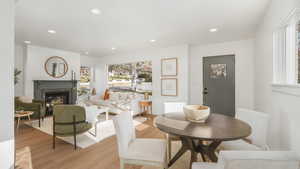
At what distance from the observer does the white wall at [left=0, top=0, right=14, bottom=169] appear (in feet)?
4.29

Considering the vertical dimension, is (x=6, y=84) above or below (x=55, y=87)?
above

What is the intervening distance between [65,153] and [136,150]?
152 centimetres

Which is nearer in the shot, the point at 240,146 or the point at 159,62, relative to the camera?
the point at 240,146

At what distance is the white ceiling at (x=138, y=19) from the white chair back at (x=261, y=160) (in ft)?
6.81

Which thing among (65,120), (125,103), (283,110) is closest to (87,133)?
(65,120)

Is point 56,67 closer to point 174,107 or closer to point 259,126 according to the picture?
point 174,107

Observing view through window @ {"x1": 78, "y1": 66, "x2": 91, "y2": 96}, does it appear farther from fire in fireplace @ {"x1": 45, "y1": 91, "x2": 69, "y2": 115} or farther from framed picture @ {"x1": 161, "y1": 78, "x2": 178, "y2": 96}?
framed picture @ {"x1": 161, "y1": 78, "x2": 178, "y2": 96}

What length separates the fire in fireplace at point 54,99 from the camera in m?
4.71

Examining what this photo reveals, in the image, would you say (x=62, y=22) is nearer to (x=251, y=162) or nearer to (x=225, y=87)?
(x=251, y=162)

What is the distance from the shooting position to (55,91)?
16.0 ft

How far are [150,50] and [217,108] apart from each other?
120 inches

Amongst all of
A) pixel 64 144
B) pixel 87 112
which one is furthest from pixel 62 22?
pixel 64 144

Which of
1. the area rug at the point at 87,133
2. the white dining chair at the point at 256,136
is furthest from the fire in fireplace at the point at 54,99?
the white dining chair at the point at 256,136

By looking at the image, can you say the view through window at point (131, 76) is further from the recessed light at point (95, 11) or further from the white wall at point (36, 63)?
the recessed light at point (95, 11)
